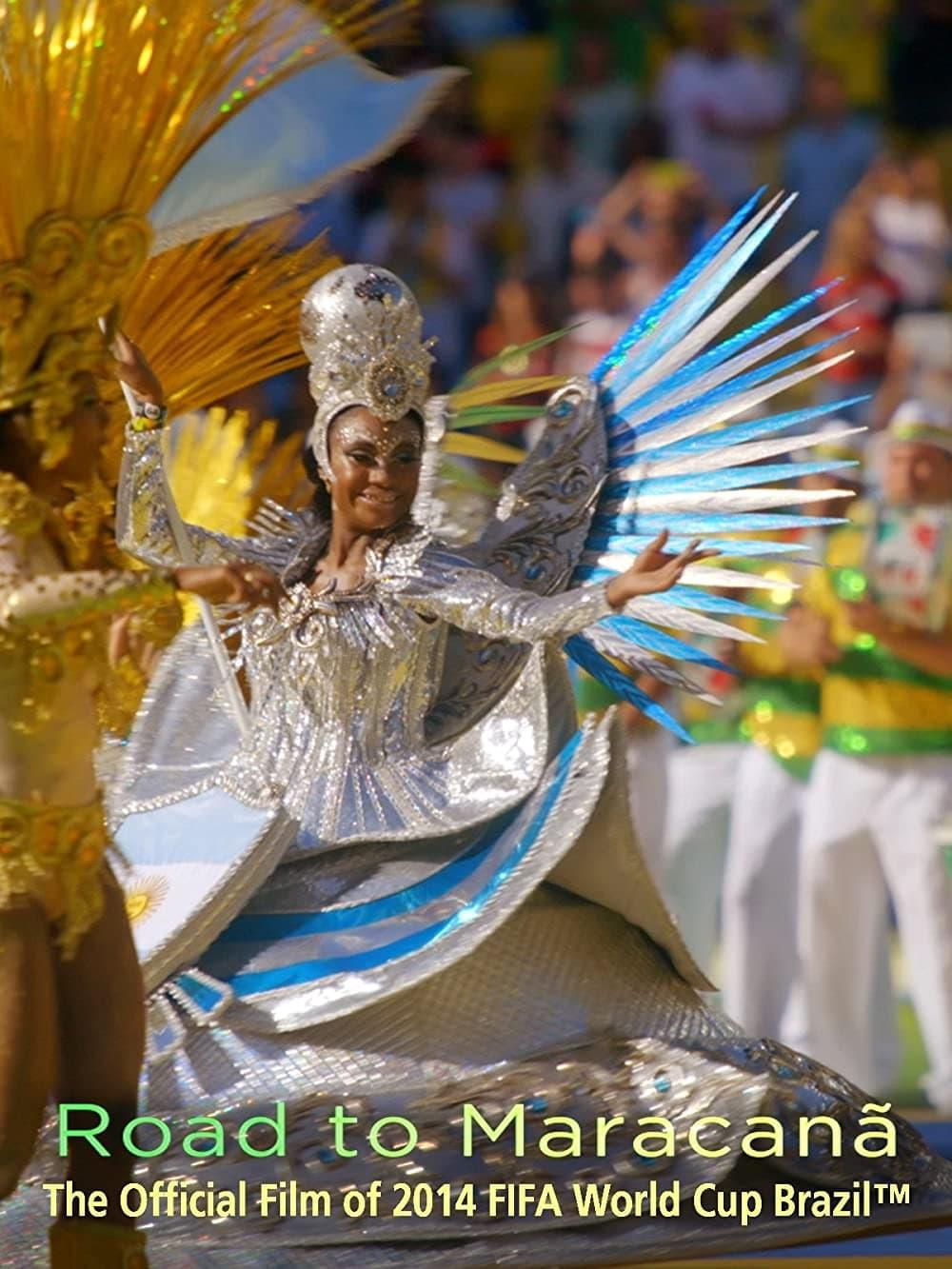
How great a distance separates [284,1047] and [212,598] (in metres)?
1.08

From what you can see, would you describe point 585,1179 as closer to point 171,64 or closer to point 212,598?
point 212,598

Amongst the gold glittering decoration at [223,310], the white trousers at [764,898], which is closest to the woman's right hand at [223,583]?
the gold glittering decoration at [223,310]

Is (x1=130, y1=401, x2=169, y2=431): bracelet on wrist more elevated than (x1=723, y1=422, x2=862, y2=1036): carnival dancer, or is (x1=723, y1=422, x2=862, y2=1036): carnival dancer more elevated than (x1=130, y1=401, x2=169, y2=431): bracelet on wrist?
(x1=130, y1=401, x2=169, y2=431): bracelet on wrist

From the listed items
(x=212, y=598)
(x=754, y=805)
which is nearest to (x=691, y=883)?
(x=754, y=805)

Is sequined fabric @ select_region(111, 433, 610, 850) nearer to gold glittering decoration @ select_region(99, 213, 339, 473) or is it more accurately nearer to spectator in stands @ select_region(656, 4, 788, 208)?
gold glittering decoration @ select_region(99, 213, 339, 473)

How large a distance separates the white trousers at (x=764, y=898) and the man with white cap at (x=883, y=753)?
26 cm

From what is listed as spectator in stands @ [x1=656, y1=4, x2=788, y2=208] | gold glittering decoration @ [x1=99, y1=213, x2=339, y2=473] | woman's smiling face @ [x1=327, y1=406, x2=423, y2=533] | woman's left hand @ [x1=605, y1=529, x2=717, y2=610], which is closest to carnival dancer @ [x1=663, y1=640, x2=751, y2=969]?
gold glittering decoration @ [x1=99, y1=213, x2=339, y2=473]

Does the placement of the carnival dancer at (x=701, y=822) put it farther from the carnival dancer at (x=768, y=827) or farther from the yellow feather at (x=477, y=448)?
the yellow feather at (x=477, y=448)

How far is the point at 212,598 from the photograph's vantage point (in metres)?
3.94

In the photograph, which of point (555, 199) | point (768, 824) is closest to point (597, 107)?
point (555, 199)

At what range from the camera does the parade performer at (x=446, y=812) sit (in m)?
4.61

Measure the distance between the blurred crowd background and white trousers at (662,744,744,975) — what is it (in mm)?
2306

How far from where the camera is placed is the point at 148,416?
5066 millimetres

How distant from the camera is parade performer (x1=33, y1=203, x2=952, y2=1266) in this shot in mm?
4605
